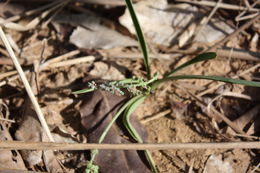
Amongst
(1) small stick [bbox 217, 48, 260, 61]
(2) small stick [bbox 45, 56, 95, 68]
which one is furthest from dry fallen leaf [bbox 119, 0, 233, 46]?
(2) small stick [bbox 45, 56, 95, 68]

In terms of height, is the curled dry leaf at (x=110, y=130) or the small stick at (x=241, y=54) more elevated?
the small stick at (x=241, y=54)

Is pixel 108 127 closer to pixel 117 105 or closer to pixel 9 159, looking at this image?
pixel 117 105

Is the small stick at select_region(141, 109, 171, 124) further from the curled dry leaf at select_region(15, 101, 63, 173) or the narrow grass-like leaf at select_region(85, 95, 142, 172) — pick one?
the curled dry leaf at select_region(15, 101, 63, 173)

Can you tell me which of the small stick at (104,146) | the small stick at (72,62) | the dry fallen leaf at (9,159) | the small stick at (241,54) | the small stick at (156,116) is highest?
the small stick at (72,62)

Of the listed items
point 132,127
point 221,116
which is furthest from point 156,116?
point 221,116

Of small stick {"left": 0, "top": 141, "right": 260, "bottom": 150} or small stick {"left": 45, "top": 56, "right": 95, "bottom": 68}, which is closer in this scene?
small stick {"left": 0, "top": 141, "right": 260, "bottom": 150}

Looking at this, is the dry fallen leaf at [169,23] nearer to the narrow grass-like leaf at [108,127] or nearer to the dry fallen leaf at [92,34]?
the dry fallen leaf at [92,34]

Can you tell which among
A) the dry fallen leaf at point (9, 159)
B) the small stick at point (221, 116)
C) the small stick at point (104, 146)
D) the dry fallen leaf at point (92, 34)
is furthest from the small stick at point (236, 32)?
the dry fallen leaf at point (9, 159)
